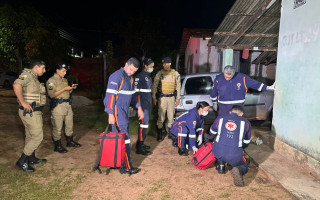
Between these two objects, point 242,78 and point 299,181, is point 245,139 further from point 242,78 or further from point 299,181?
point 242,78

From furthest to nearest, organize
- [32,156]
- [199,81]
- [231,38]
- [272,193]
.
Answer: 1. [231,38]
2. [199,81]
3. [32,156]
4. [272,193]

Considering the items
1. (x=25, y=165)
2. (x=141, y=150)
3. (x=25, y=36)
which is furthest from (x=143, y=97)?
(x=25, y=36)

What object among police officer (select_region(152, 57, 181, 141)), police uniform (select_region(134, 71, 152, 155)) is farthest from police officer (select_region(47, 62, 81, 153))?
police officer (select_region(152, 57, 181, 141))

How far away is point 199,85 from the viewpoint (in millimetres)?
6734

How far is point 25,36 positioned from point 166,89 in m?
12.0

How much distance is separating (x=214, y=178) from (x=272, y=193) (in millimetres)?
880

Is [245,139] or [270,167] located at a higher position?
[245,139]

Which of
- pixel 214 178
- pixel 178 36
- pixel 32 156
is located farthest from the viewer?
pixel 178 36

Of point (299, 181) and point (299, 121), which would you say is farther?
point (299, 121)

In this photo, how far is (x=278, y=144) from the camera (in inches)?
193

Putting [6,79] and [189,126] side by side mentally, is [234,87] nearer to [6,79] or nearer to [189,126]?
[189,126]

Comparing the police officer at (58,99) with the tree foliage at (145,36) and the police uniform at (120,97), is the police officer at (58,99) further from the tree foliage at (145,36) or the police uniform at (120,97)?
the tree foliage at (145,36)

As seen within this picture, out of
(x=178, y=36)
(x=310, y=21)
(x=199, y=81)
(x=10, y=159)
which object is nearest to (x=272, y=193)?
(x=310, y=21)

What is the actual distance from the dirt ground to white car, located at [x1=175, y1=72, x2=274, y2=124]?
1.45 m
